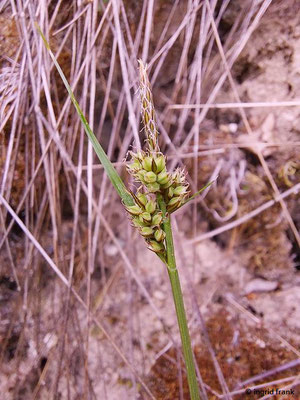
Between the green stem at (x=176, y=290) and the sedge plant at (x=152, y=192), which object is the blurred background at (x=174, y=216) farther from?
the sedge plant at (x=152, y=192)

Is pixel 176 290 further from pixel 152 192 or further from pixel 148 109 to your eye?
pixel 148 109

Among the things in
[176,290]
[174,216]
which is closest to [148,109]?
[176,290]

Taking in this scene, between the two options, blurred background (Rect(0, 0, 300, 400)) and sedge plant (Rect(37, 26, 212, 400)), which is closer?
sedge plant (Rect(37, 26, 212, 400))

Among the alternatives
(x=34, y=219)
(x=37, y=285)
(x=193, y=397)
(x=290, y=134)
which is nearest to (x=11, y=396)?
(x=37, y=285)

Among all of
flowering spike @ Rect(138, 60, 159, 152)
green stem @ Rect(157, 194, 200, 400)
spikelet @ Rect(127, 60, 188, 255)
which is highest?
flowering spike @ Rect(138, 60, 159, 152)

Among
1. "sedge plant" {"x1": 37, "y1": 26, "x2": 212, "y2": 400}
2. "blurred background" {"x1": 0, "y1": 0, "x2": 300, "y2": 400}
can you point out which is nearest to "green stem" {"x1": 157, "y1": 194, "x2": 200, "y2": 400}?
"sedge plant" {"x1": 37, "y1": 26, "x2": 212, "y2": 400}

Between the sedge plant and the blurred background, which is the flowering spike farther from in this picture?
the blurred background

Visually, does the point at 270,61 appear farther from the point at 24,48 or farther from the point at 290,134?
the point at 24,48

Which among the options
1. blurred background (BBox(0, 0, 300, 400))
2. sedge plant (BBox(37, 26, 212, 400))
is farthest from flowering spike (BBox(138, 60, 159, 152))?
blurred background (BBox(0, 0, 300, 400))

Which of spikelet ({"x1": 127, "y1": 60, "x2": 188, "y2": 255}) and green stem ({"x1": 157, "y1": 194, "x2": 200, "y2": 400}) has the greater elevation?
spikelet ({"x1": 127, "y1": 60, "x2": 188, "y2": 255})
